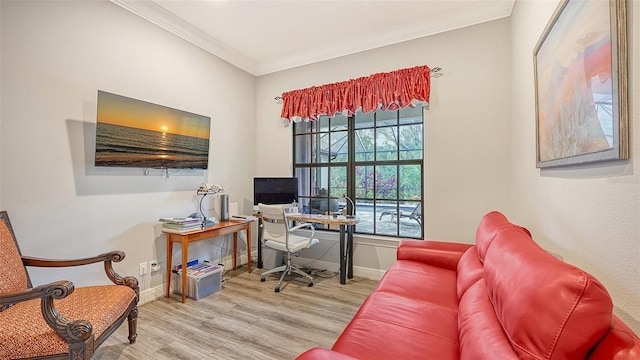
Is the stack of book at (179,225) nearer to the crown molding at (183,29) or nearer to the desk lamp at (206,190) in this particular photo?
the desk lamp at (206,190)

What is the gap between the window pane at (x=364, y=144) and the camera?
354 centimetres

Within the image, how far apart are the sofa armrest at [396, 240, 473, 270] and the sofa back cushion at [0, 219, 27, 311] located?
108 inches

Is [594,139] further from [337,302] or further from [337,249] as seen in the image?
[337,249]

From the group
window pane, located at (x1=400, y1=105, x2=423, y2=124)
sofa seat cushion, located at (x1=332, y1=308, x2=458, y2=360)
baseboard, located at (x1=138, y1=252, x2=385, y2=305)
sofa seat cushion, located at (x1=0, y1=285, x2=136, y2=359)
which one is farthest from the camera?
window pane, located at (x1=400, y1=105, x2=423, y2=124)

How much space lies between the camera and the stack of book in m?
2.71

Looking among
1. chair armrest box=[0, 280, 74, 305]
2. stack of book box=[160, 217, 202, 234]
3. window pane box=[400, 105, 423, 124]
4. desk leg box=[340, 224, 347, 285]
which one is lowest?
desk leg box=[340, 224, 347, 285]

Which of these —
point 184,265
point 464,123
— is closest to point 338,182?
point 464,123

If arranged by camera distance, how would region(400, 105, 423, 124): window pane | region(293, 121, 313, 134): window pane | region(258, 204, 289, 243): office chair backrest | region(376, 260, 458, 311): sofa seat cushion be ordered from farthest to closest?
1. region(293, 121, 313, 134): window pane
2. region(400, 105, 423, 124): window pane
3. region(258, 204, 289, 243): office chair backrest
4. region(376, 260, 458, 311): sofa seat cushion

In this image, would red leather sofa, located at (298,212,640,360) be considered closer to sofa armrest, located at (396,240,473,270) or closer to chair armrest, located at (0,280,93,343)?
sofa armrest, located at (396,240,473,270)

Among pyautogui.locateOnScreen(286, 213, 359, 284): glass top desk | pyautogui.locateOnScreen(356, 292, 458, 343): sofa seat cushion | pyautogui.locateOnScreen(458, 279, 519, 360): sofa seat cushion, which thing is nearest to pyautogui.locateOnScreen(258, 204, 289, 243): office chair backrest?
pyautogui.locateOnScreen(286, 213, 359, 284): glass top desk

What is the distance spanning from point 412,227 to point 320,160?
1549 millimetres

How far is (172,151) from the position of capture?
286 centimetres

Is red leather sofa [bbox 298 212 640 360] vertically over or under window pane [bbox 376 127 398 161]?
under

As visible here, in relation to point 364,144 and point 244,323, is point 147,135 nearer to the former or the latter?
point 244,323
